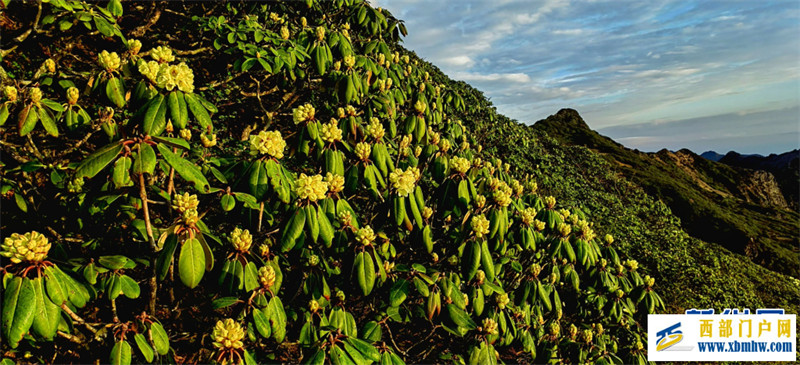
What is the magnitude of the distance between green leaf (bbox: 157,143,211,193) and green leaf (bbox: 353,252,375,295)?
0.82 m

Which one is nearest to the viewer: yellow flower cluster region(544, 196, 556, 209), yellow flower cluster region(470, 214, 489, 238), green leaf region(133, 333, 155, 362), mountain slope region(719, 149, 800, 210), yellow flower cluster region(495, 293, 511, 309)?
green leaf region(133, 333, 155, 362)

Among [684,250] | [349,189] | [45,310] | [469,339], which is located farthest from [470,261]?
[684,250]

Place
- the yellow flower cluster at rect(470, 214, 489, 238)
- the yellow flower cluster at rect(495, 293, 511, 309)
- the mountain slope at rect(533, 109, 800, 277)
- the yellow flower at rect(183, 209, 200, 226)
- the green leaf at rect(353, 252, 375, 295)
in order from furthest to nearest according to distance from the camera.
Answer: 1. the mountain slope at rect(533, 109, 800, 277)
2. the yellow flower cluster at rect(495, 293, 511, 309)
3. the yellow flower cluster at rect(470, 214, 489, 238)
4. the green leaf at rect(353, 252, 375, 295)
5. the yellow flower at rect(183, 209, 200, 226)

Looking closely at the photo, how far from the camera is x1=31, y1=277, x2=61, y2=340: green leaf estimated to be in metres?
1.24

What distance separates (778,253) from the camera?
905 centimetres

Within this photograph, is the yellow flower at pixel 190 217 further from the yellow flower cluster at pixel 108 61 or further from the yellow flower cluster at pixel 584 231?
the yellow flower cluster at pixel 584 231

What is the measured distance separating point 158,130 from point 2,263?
0.72 meters

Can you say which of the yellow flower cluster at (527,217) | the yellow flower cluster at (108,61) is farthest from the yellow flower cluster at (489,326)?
the yellow flower cluster at (108,61)

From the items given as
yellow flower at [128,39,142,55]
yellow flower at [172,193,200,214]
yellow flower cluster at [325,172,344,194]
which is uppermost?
yellow flower at [128,39,142,55]

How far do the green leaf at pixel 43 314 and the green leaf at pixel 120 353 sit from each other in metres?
0.37

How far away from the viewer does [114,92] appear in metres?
1.80

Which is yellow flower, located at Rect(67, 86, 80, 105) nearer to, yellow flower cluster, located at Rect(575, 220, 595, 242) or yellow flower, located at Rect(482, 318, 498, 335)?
yellow flower, located at Rect(482, 318, 498, 335)

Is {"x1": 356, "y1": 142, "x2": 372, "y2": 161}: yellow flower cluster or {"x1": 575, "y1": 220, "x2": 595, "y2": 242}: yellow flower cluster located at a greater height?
{"x1": 356, "y1": 142, "x2": 372, "y2": 161}: yellow flower cluster

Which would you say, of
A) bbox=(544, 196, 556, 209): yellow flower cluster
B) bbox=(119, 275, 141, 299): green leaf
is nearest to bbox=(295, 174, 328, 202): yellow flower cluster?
bbox=(119, 275, 141, 299): green leaf
